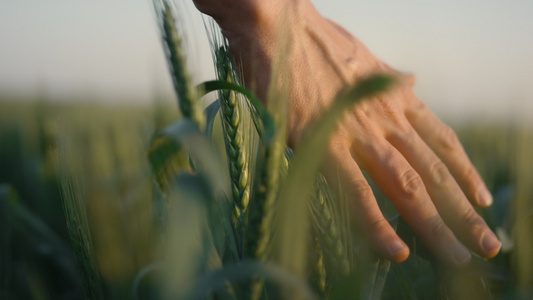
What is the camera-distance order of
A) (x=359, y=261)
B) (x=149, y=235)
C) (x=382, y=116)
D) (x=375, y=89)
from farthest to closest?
(x=382, y=116) → (x=149, y=235) → (x=359, y=261) → (x=375, y=89)

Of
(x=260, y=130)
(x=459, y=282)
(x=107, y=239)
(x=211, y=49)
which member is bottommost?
(x=459, y=282)

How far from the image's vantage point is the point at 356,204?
882 mm

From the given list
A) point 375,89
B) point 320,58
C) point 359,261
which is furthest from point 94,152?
point 375,89

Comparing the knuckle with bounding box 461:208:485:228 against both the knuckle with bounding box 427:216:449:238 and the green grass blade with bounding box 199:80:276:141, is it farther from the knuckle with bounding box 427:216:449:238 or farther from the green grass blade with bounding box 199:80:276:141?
the green grass blade with bounding box 199:80:276:141

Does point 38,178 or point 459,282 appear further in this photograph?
point 38,178

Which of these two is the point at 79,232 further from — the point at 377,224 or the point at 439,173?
the point at 439,173

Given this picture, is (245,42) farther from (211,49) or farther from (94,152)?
(94,152)

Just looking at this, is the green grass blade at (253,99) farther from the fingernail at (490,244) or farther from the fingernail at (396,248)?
the fingernail at (490,244)

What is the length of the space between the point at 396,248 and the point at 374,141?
32 centimetres

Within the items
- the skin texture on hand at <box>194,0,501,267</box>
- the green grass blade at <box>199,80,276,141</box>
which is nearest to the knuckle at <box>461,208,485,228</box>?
the skin texture on hand at <box>194,0,501,267</box>

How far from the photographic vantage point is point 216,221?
1.62ft

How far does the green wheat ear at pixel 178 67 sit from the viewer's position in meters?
0.52

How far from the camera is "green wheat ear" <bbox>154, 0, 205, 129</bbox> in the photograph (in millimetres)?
522

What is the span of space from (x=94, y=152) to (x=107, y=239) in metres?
0.38
